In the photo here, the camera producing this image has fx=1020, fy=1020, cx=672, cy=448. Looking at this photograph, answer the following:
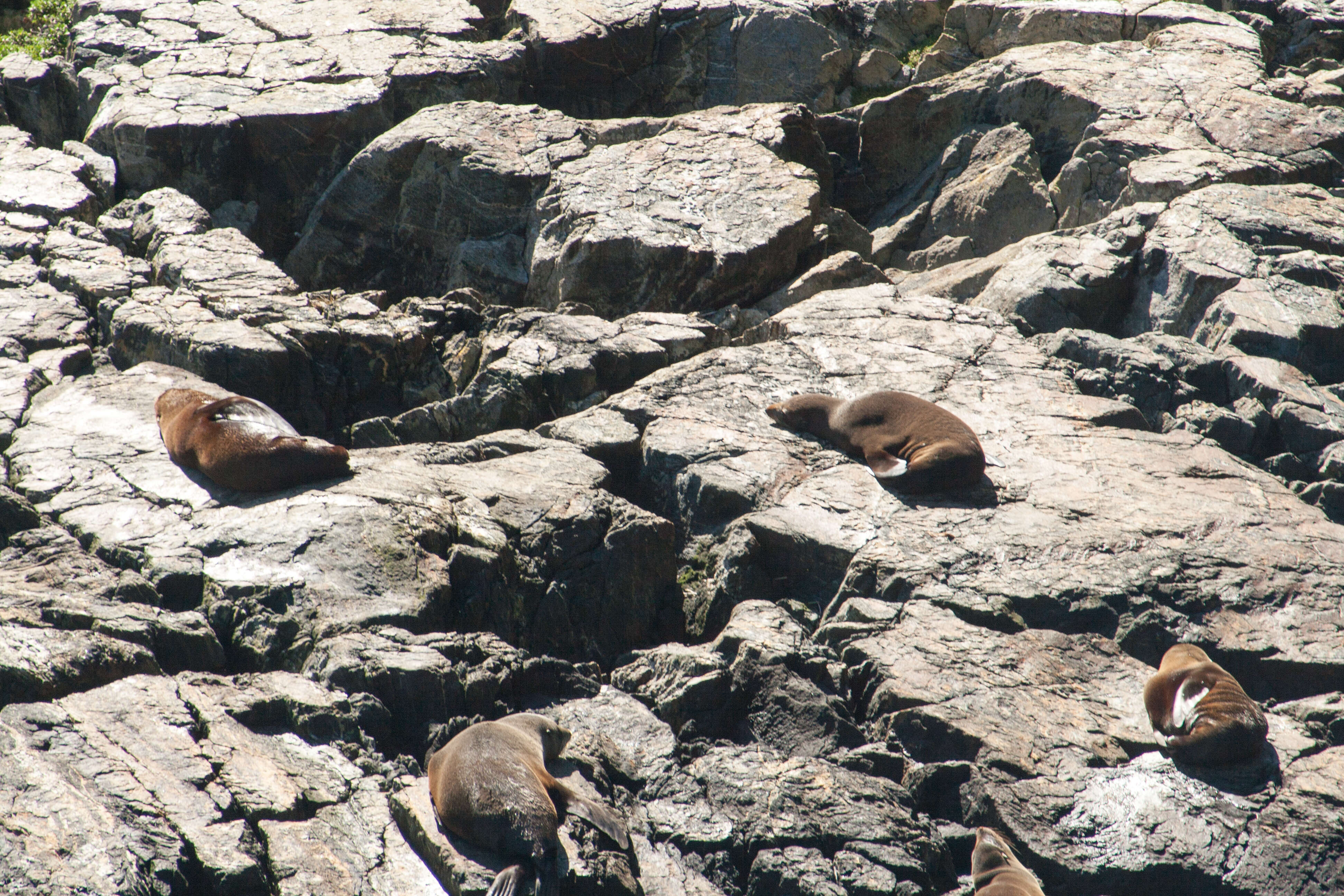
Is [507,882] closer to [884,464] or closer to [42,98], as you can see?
[884,464]

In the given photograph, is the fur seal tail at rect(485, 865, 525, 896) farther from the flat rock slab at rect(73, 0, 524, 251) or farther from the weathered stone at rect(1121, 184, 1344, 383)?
the flat rock slab at rect(73, 0, 524, 251)

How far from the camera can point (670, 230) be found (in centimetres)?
1022

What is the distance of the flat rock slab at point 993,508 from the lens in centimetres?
589

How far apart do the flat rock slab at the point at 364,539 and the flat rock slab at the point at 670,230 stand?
124 inches

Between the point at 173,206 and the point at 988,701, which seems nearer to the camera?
the point at 988,701

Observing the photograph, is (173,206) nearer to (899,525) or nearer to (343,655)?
(343,655)

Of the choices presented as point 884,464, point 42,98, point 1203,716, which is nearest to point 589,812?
point 1203,716

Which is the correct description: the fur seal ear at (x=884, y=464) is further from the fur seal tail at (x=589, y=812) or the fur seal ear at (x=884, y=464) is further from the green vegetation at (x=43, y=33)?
the green vegetation at (x=43, y=33)

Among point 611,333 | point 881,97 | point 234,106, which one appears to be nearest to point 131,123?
point 234,106

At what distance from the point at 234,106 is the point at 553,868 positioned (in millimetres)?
10929

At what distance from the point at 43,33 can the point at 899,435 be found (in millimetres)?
14966

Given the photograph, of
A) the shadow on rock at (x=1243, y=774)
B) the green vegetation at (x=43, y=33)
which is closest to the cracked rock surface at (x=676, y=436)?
the shadow on rock at (x=1243, y=774)

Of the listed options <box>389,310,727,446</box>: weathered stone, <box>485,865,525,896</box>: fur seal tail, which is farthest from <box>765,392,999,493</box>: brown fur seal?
<box>485,865,525,896</box>: fur seal tail

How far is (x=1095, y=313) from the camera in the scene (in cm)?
924
